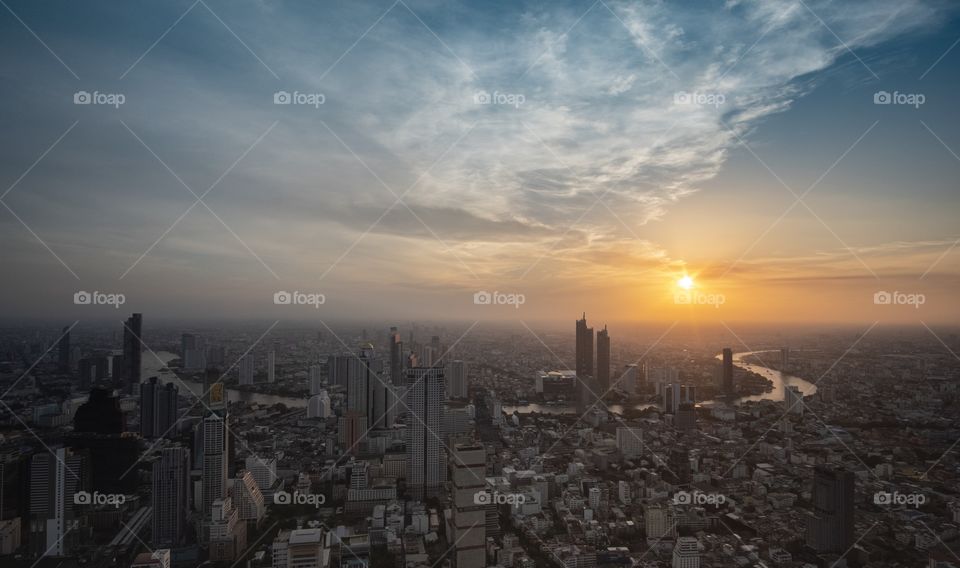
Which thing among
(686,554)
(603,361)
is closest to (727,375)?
(603,361)

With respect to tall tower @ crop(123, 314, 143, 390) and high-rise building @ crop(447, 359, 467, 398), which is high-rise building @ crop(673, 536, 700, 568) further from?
tall tower @ crop(123, 314, 143, 390)

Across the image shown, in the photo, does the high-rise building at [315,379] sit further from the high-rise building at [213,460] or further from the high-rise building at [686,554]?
the high-rise building at [686,554]

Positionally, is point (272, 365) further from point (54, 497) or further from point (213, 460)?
point (54, 497)

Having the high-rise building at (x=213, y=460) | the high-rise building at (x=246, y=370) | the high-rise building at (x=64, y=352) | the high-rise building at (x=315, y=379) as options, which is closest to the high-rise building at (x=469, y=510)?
the high-rise building at (x=213, y=460)

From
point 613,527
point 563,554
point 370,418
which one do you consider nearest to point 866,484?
point 613,527

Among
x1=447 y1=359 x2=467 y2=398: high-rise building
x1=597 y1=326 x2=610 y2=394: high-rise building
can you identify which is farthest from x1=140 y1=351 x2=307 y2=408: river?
x1=597 y1=326 x2=610 y2=394: high-rise building

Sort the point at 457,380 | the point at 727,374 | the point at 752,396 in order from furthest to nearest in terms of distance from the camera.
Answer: the point at 727,374 < the point at 457,380 < the point at 752,396
